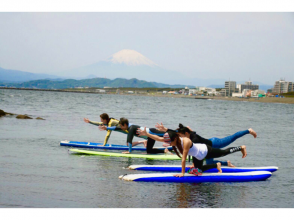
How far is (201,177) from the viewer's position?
37.6 ft

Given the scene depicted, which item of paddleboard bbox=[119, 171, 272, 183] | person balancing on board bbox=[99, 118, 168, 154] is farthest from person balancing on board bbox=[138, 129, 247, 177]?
person balancing on board bbox=[99, 118, 168, 154]

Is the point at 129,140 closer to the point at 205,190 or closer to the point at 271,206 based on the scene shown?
the point at 205,190

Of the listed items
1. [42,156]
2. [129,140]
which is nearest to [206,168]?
[129,140]

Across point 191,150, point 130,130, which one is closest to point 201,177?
point 191,150

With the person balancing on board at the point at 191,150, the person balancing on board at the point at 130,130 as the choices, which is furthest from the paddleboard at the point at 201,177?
the person balancing on board at the point at 130,130

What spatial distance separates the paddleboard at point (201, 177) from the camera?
1134 centimetres

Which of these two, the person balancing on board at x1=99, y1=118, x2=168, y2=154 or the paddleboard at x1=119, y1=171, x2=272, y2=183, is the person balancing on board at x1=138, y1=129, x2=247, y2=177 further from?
the person balancing on board at x1=99, y1=118, x2=168, y2=154

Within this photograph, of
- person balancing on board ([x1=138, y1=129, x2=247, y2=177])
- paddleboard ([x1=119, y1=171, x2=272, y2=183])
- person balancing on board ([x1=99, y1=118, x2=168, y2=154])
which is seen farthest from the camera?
person balancing on board ([x1=99, y1=118, x2=168, y2=154])

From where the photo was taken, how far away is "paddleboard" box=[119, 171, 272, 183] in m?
11.3

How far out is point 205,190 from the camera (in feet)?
35.0

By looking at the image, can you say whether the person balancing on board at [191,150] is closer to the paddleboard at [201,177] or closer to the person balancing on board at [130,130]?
the paddleboard at [201,177]

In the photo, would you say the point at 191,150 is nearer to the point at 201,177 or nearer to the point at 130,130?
the point at 201,177
